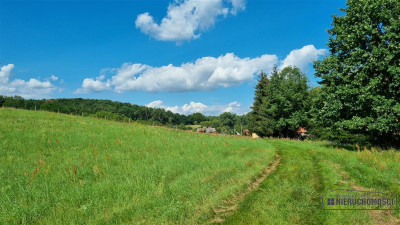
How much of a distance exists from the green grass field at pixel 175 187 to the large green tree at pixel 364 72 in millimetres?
4212

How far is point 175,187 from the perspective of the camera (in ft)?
24.8

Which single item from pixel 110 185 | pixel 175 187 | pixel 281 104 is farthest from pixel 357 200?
pixel 281 104

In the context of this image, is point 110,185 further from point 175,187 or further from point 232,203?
point 232,203

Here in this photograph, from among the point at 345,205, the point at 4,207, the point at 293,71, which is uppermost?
the point at 293,71

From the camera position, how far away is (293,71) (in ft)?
164

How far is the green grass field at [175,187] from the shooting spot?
221 inches

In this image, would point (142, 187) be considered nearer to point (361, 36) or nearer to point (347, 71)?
point (347, 71)

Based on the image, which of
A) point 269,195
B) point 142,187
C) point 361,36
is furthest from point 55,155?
point 361,36

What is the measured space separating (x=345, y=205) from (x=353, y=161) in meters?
7.06

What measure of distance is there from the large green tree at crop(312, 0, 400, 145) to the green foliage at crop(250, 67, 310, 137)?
24.7 metres

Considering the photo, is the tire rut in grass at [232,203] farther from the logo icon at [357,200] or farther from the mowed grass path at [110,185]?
the logo icon at [357,200]

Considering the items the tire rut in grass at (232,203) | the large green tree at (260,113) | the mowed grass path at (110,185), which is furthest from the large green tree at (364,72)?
the large green tree at (260,113)

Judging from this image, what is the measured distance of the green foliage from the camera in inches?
1709

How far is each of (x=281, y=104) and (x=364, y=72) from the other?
27684 millimetres
